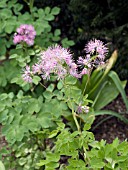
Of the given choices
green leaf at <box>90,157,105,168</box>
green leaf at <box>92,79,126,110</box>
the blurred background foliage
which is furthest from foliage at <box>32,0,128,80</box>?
green leaf at <box>90,157,105,168</box>

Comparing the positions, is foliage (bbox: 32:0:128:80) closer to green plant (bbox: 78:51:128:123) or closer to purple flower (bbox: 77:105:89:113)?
green plant (bbox: 78:51:128:123)

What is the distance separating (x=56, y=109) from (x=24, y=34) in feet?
2.01

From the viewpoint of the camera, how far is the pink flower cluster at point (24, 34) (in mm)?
2748

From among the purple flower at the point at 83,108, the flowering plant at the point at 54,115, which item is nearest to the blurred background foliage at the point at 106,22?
the flowering plant at the point at 54,115

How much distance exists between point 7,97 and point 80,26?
4.90 ft

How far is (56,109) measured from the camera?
2.46 metres

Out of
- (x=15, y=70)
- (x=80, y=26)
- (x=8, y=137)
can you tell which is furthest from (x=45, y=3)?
(x=8, y=137)

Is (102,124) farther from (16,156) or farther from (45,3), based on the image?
(45,3)

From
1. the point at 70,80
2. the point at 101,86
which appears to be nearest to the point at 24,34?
the point at 101,86

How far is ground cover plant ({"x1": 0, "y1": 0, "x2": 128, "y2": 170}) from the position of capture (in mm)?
1856

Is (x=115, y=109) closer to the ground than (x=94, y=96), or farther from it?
closer to the ground

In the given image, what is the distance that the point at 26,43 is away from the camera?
2.93 metres

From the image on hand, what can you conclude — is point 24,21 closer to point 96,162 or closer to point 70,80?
point 70,80

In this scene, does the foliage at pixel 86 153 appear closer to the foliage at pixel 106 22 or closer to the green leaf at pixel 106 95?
the green leaf at pixel 106 95
